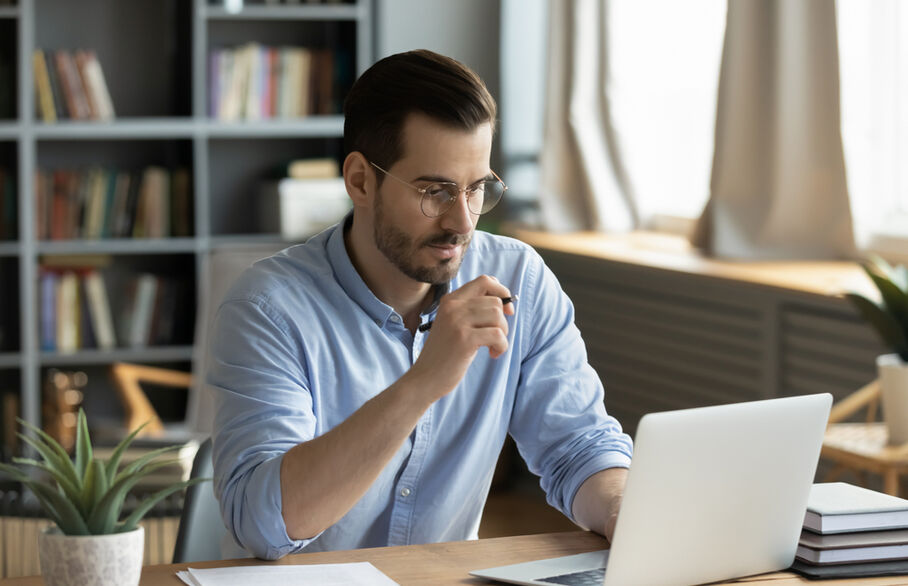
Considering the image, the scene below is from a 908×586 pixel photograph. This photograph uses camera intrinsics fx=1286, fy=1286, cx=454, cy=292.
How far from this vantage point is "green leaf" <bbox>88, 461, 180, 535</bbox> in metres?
1.29

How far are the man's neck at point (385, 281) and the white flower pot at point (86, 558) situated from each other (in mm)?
640

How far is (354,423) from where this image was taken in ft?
5.16

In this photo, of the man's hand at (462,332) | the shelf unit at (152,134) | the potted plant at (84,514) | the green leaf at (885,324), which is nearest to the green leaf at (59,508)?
the potted plant at (84,514)

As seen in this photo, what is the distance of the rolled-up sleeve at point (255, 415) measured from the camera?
5.13 feet

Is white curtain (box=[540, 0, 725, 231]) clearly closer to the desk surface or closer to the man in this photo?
the man

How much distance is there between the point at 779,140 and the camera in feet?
11.8

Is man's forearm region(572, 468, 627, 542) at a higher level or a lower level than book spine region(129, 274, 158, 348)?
higher

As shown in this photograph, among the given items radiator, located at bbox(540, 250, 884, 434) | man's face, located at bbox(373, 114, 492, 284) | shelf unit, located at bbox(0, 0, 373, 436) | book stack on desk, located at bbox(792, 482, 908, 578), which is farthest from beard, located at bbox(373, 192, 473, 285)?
shelf unit, located at bbox(0, 0, 373, 436)

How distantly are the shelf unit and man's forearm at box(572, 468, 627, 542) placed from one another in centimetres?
312

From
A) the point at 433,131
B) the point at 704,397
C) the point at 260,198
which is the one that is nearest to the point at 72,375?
the point at 260,198

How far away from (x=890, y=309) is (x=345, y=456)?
150 cm

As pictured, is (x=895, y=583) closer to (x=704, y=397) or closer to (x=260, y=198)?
(x=704, y=397)

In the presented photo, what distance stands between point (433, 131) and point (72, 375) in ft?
11.2

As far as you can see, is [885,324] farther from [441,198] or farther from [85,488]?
[85,488]
